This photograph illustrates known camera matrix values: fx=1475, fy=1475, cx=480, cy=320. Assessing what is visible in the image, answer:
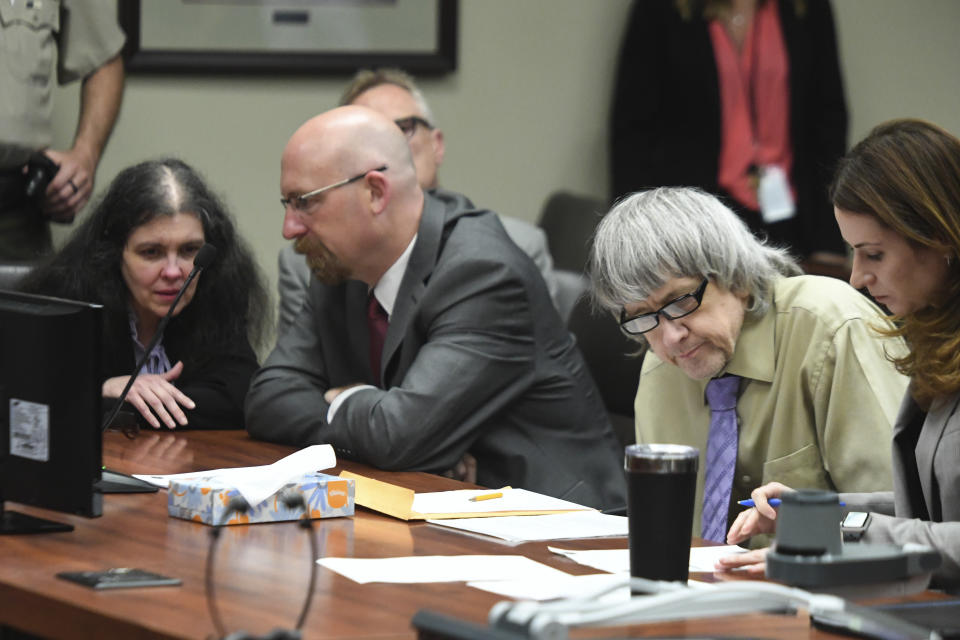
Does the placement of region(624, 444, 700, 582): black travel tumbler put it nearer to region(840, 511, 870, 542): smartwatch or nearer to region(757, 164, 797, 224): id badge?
region(840, 511, 870, 542): smartwatch

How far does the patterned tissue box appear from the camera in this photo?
2.00 metres

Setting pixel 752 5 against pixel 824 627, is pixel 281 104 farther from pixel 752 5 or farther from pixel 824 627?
pixel 824 627

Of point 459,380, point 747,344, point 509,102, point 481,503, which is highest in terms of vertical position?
point 509,102

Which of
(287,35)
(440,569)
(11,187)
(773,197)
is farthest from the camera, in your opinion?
(773,197)

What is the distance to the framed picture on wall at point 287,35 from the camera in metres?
4.41

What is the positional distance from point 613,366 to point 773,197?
5.80ft

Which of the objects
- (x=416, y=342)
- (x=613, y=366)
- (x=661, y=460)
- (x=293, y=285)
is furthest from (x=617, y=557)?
(x=293, y=285)

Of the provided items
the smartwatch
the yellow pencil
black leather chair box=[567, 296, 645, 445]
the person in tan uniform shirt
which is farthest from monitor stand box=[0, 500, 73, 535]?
the person in tan uniform shirt

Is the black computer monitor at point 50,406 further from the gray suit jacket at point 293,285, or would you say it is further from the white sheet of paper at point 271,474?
the gray suit jacket at point 293,285

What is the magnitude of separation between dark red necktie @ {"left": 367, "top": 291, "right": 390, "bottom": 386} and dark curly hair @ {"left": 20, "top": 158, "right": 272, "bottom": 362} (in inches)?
16.3

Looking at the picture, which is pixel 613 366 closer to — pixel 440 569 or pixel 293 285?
pixel 293 285

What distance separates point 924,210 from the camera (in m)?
2.04

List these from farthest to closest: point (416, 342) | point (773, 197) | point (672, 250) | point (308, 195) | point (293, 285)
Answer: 1. point (773, 197)
2. point (293, 285)
3. point (308, 195)
4. point (416, 342)
5. point (672, 250)

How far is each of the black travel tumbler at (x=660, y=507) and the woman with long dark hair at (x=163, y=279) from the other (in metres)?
1.69
